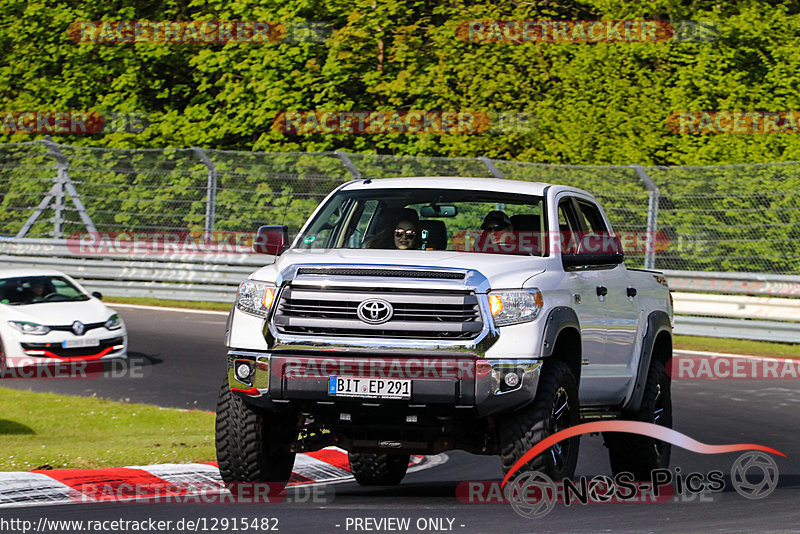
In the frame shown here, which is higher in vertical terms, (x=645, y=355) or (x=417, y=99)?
(x=417, y=99)

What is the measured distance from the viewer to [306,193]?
2573 centimetres

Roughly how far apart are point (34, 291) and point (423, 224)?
35.8ft

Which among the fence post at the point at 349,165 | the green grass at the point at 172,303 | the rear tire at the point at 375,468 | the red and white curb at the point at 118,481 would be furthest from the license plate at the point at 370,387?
the green grass at the point at 172,303

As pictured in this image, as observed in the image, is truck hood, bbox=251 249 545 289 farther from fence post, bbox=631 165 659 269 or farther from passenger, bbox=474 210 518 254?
fence post, bbox=631 165 659 269

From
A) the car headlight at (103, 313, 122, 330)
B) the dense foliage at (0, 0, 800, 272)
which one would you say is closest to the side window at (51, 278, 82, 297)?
the car headlight at (103, 313, 122, 330)

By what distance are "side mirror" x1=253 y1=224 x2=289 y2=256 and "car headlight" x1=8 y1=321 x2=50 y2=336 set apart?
30.6 ft

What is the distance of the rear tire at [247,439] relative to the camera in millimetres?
8773

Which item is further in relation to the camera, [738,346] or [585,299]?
[738,346]

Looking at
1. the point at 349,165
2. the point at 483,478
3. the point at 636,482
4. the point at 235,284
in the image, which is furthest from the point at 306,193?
the point at 636,482

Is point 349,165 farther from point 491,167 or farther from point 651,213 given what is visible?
point 651,213

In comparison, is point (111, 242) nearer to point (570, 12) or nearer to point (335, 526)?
point (570, 12)

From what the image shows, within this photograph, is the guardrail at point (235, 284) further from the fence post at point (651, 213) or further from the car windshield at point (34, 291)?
the car windshield at point (34, 291)

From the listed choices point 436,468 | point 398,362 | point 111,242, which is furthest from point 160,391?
point 111,242

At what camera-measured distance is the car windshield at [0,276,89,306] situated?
19.0 metres
